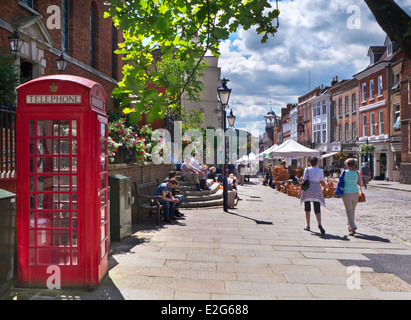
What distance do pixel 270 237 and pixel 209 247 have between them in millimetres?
1868

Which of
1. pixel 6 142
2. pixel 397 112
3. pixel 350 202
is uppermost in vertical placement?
pixel 397 112

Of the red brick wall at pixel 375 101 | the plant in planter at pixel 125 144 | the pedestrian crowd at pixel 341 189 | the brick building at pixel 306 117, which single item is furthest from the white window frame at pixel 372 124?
the plant in planter at pixel 125 144

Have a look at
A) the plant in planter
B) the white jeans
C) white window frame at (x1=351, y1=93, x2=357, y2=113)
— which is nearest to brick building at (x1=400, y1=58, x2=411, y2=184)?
white window frame at (x1=351, y1=93, x2=357, y2=113)

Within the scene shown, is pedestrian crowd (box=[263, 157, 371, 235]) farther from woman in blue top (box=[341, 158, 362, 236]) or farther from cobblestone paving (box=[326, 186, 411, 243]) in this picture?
cobblestone paving (box=[326, 186, 411, 243])

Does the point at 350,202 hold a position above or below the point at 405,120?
below

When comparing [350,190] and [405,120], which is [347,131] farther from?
[350,190]

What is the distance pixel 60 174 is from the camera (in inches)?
184

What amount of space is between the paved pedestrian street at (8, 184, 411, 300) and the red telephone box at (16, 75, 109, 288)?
0.30 m

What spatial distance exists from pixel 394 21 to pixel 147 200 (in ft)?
30.4

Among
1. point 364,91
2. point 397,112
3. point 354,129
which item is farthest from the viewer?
point 354,129

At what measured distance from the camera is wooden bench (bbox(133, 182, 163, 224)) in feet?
33.0

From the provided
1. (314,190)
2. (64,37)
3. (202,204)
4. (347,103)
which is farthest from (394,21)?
(347,103)
